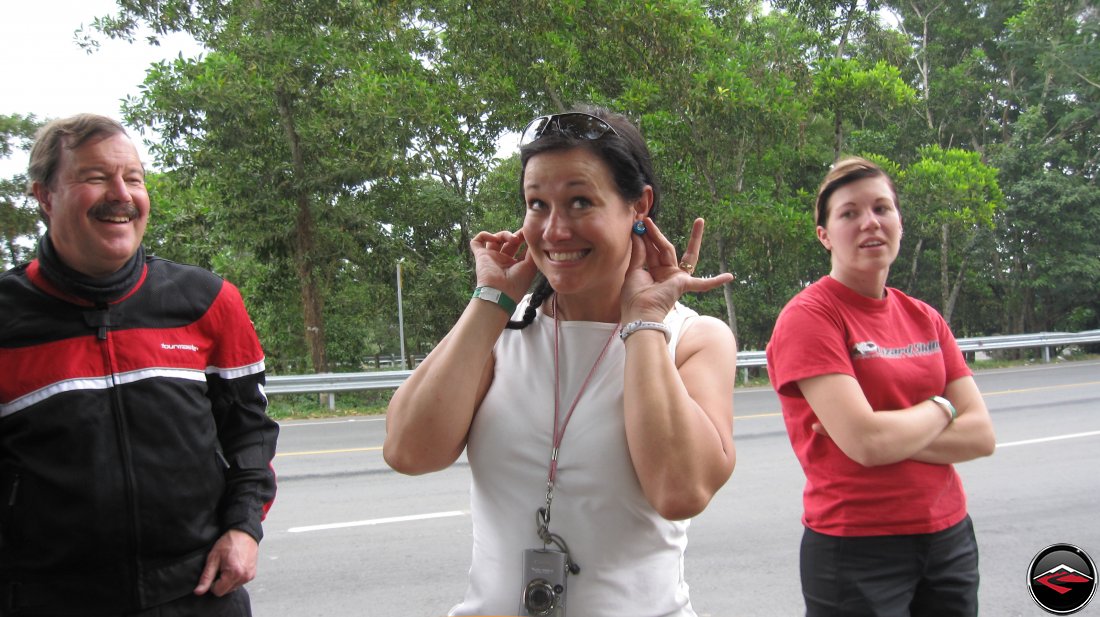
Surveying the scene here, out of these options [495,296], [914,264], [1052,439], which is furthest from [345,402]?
[914,264]

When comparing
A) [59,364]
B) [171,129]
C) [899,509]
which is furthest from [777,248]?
[59,364]

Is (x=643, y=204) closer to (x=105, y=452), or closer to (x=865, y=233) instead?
(x=865, y=233)

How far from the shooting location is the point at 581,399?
1.74 m

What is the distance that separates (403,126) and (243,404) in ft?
38.6

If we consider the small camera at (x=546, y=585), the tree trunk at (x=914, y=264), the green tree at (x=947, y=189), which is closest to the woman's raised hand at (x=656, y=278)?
the small camera at (x=546, y=585)

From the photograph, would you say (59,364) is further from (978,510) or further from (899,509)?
(978,510)

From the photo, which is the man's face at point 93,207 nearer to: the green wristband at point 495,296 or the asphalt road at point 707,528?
the green wristband at point 495,296

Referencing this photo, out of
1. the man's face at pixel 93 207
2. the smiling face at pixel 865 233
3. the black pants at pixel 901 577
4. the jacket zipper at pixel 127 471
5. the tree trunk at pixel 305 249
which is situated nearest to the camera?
the jacket zipper at pixel 127 471

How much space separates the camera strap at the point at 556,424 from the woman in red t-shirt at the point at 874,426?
89 cm

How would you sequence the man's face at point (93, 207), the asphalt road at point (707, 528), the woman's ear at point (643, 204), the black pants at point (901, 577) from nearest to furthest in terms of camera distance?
the woman's ear at point (643, 204), the man's face at point (93, 207), the black pants at point (901, 577), the asphalt road at point (707, 528)

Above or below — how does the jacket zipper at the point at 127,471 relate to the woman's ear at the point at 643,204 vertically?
below

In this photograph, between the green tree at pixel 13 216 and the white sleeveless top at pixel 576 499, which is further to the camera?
the green tree at pixel 13 216

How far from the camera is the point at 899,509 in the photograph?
2244mm

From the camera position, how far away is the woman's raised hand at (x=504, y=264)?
5.96ft
